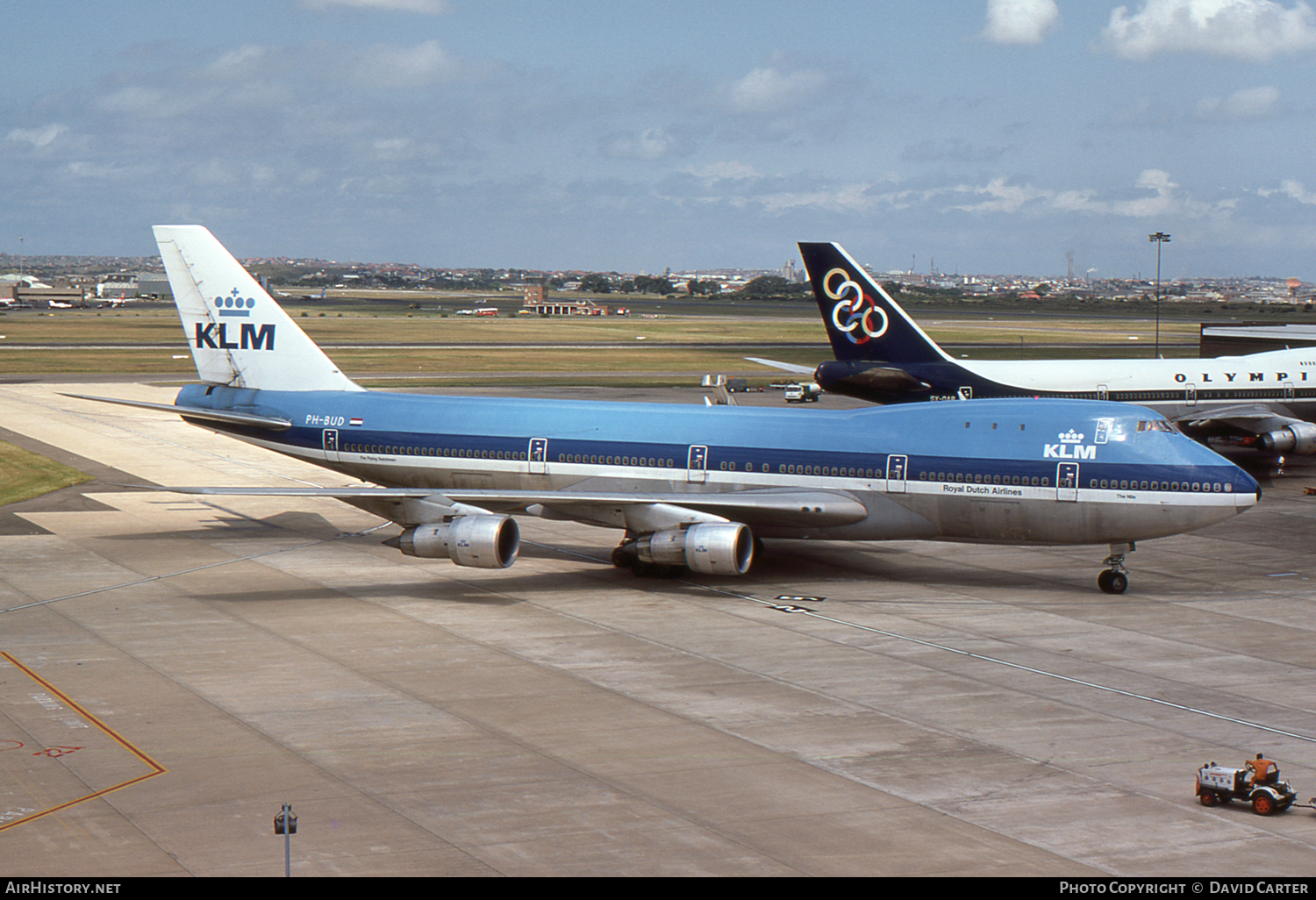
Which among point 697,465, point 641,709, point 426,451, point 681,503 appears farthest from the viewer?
point 426,451

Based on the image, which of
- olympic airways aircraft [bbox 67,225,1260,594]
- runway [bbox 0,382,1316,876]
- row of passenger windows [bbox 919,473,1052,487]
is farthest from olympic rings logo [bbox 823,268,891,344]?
row of passenger windows [bbox 919,473,1052,487]

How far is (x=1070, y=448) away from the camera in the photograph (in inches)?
1314

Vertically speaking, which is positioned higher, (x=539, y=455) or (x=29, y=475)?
(x=539, y=455)

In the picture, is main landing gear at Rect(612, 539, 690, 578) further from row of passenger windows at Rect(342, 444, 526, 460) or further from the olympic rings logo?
the olympic rings logo

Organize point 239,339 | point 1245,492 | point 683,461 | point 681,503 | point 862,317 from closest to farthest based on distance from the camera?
point 1245,492
point 681,503
point 683,461
point 239,339
point 862,317

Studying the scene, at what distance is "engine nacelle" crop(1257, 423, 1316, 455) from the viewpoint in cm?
5581

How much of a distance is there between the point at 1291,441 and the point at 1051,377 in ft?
33.4

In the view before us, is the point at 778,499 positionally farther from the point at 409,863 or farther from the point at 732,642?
the point at 409,863

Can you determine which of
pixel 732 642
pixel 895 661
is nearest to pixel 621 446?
pixel 732 642

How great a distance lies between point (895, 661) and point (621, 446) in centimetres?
1238

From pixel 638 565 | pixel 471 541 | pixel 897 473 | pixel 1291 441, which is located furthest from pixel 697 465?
pixel 1291 441

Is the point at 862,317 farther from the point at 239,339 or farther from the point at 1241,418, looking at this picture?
the point at 239,339

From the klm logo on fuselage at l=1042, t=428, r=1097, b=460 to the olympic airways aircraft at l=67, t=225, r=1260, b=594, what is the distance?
4 centimetres

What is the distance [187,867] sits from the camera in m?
16.8
